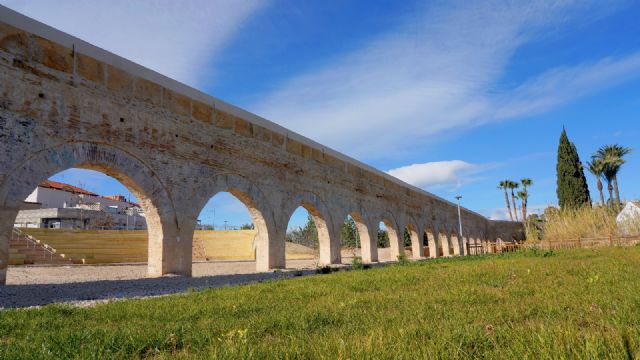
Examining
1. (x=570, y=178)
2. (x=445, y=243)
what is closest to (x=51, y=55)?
(x=445, y=243)

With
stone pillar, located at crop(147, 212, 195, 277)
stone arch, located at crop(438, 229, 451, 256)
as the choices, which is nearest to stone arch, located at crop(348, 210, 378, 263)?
stone pillar, located at crop(147, 212, 195, 277)

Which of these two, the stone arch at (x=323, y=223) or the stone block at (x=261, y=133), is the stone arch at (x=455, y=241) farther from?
the stone block at (x=261, y=133)

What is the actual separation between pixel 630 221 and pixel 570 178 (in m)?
22.3

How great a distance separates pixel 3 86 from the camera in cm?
801

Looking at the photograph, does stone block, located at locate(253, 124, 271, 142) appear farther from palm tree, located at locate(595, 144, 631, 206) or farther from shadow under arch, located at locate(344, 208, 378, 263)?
palm tree, located at locate(595, 144, 631, 206)

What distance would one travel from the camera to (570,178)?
4006cm

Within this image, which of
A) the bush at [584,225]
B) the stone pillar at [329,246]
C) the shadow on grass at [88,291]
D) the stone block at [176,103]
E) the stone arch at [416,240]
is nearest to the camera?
the shadow on grass at [88,291]

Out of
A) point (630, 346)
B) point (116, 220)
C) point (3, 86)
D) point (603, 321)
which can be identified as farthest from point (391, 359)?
point (116, 220)

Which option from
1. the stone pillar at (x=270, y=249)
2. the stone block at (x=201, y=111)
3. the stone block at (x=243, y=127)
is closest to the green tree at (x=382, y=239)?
the stone pillar at (x=270, y=249)

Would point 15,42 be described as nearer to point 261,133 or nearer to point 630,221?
point 261,133

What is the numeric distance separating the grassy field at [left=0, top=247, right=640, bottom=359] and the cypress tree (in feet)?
130

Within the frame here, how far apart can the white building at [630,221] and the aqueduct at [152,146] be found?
45.6 ft

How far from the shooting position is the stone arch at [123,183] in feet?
26.0

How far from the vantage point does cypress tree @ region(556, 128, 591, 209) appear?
39.6m
